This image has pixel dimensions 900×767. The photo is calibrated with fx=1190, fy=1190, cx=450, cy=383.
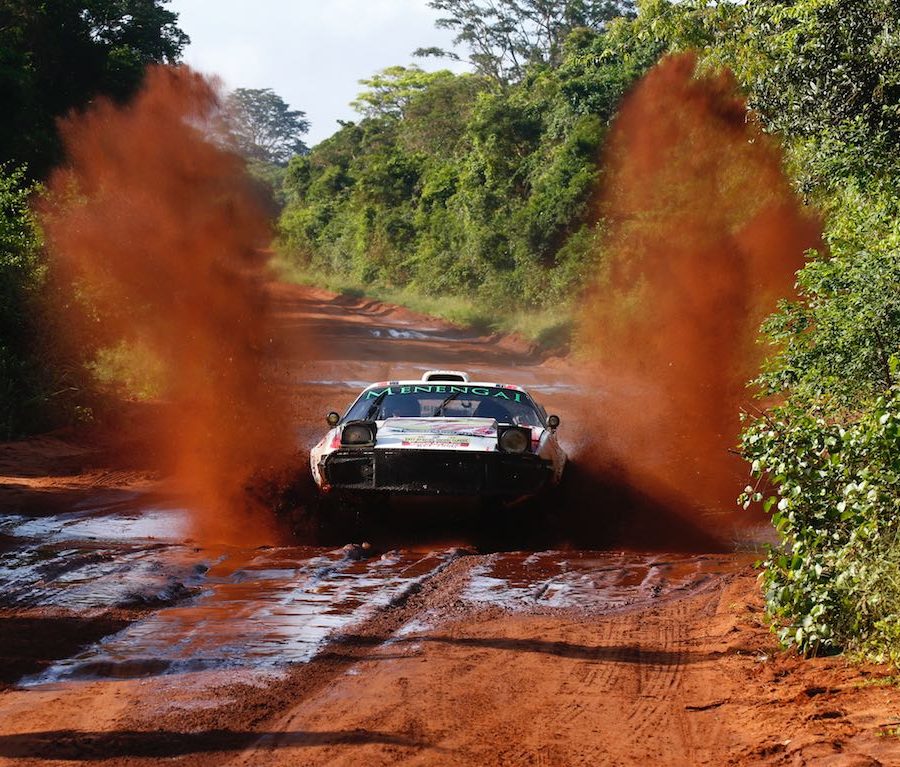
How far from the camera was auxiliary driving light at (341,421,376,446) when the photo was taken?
9.98m

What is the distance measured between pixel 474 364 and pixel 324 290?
30181mm

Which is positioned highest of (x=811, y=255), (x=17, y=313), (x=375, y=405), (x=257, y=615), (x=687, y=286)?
(x=811, y=255)

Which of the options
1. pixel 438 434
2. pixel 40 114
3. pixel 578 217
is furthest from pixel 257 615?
pixel 578 217

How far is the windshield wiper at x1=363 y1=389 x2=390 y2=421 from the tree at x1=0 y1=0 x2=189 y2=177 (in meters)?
17.9

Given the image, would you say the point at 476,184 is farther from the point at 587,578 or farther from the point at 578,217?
the point at 587,578

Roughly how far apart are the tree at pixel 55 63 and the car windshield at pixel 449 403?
18.0m

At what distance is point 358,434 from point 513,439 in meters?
1.31

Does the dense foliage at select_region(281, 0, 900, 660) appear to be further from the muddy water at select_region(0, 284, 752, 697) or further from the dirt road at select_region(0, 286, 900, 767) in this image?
the muddy water at select_region(0, 284, 752, 697)

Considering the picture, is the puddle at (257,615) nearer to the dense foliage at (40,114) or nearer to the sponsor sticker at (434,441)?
the sponsor sticker at (434,441)

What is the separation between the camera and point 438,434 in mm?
9953

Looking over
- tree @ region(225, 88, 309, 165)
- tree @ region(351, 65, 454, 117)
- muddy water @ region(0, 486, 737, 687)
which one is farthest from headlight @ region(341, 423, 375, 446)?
tree @ region(225, 88, 309, 165)

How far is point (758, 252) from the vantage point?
2467 cm

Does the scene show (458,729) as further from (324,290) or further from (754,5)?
(324,290)

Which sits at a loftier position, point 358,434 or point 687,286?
point 687,286
